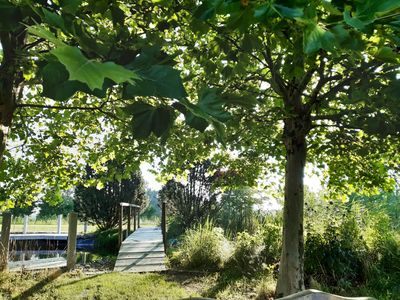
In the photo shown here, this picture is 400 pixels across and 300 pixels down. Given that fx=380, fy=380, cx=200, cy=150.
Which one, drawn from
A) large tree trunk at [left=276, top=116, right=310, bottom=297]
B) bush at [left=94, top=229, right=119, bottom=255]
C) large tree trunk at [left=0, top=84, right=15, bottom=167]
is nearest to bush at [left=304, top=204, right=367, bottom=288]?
large tree trunk at [left=276, top=116, right=310, bottom=297]

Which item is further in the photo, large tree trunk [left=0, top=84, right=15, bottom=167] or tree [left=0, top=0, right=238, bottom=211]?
large tree trunk [left=0, top=84, right=15, bottom=167]

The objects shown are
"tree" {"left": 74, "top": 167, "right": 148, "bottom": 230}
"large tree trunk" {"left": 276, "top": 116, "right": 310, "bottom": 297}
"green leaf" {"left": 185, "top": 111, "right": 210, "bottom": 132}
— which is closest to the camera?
"green leaf" {"left": 185, "top": 111, "right": 210, "bottom": 132}

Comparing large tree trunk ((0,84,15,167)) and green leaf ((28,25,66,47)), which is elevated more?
large tree trunk ((0,84,15,167))

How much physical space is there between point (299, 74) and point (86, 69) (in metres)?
1.44

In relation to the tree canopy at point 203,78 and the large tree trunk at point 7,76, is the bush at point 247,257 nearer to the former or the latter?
the tree canopy at point 203,78

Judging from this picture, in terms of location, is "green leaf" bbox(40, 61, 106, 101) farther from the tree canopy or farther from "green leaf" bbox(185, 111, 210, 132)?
"green leaf" bbox(185, 111, 210, 132)

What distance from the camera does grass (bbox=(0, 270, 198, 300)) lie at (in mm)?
6805

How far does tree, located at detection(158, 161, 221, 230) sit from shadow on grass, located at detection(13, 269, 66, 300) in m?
9.45

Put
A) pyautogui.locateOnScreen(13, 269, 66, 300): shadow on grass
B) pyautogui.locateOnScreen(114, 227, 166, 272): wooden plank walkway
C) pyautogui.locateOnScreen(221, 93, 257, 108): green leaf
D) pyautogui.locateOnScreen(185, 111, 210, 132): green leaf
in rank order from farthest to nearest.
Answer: pyautogui.locateOnScreen(114, 227, 166, 272): wooden plank walkway → pyautogui.locateOnScreen(13, 269, 66, 300): shadow on grass → pyautogui.locateOnScreen(221, 93, 257, 108): green leaf → pyautogui.locateOnScreen(185, 111, 210, 132): green leaf

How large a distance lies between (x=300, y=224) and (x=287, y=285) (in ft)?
2.84

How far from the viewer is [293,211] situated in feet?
18.0

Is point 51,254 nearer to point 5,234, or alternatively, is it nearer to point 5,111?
point 5,234

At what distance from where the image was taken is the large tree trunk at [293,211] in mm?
5336

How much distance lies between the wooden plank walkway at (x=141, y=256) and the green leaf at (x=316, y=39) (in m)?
9.05
